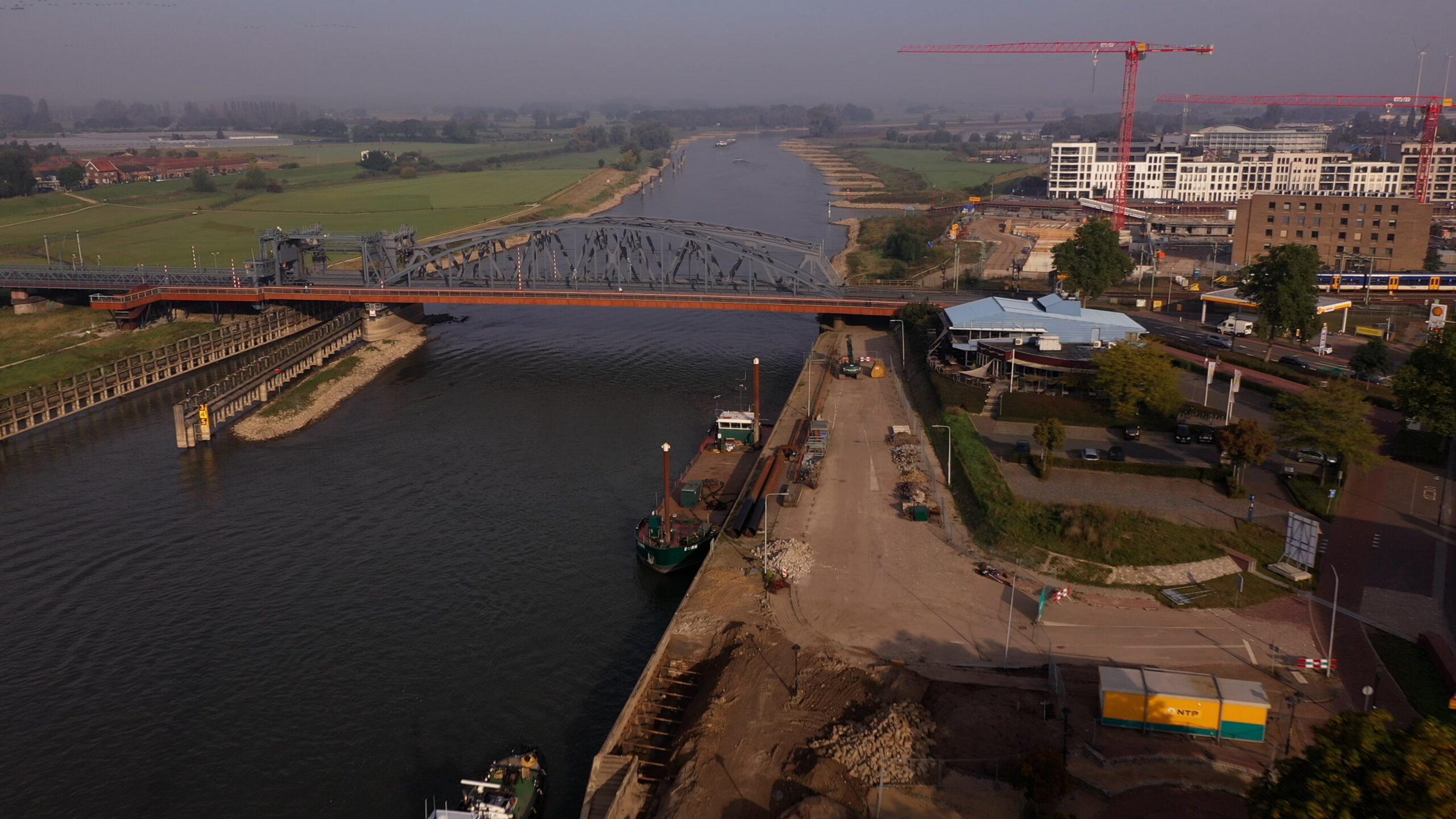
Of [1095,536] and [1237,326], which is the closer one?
[1095,536]

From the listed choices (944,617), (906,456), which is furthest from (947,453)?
(944,617)

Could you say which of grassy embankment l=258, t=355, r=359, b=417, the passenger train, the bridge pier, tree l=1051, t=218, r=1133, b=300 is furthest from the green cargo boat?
the passenger train

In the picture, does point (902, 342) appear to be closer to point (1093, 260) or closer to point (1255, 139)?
point (1093, 260)

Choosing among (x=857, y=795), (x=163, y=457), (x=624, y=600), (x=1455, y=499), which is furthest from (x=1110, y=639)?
(x=163, y=457)

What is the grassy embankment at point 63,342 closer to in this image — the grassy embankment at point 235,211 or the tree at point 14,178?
the grassy embankment at point 235,211

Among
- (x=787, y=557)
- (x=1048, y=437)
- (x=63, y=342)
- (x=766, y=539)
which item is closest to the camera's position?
(x=787, y=557)
